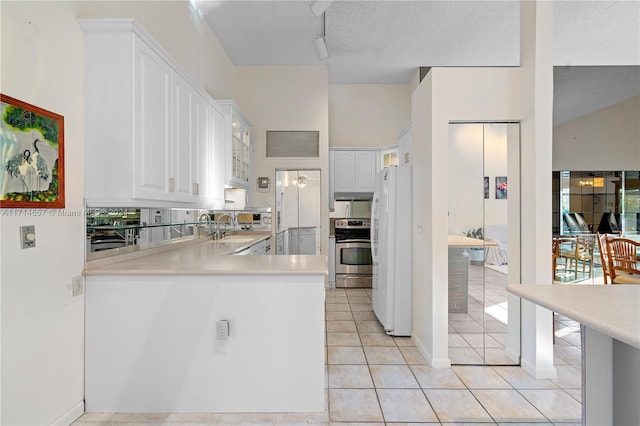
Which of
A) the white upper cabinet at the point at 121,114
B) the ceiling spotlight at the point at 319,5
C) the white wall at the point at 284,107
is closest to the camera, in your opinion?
the white upper cabinet at the point at 121,114

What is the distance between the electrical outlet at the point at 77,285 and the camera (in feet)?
6.08

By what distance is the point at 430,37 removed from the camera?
13.8ft

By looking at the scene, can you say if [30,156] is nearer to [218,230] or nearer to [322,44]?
[218,230]

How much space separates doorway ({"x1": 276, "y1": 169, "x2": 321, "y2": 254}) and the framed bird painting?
3.63 m

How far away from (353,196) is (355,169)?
18.6 inches

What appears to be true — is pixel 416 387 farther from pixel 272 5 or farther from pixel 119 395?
pixel 272 5

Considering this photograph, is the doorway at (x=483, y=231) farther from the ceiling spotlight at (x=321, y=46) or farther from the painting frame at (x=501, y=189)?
the ceiling spotlight at (x=321, y=46)

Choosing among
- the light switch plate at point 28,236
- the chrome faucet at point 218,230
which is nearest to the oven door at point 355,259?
the chrome faucet at point 218,230

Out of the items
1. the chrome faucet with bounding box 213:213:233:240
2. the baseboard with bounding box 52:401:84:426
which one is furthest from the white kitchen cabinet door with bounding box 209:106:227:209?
the baseboard with bounding box 52:401:84:426

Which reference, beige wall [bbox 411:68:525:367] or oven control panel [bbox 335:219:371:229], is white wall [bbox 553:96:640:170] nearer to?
oven control panel [bbox 335:219:371:229]

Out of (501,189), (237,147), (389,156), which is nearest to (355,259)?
(389,156)

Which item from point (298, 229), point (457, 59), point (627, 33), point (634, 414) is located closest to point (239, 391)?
point (634, 414)

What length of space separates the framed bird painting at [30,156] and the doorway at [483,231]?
2621 mm

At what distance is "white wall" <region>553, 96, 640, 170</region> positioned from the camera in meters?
5.30
